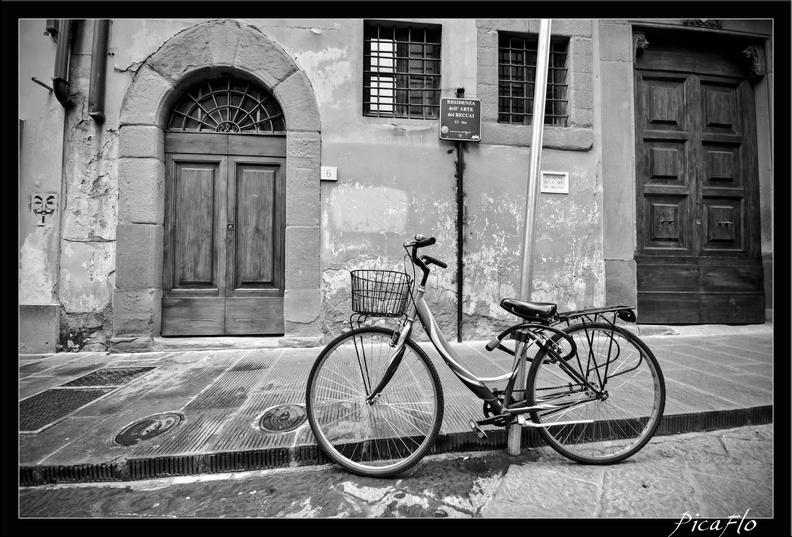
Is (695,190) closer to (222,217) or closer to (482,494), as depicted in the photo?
(482,494)

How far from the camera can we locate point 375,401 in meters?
1.90

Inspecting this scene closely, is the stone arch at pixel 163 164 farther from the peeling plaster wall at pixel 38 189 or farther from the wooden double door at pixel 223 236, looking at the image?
the peeling plaster wall at pixel 38 189


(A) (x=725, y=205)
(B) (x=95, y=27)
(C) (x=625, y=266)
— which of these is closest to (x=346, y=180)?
(B) (x=95, y=27)

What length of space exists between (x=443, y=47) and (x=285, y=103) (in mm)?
2249

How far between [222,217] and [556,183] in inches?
177

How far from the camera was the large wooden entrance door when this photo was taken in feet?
15.7

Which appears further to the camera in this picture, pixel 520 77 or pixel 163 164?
pixel 520 77

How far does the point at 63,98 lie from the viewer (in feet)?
13.2

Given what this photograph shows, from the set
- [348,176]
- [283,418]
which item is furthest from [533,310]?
[348,176]

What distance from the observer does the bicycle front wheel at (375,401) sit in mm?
1854

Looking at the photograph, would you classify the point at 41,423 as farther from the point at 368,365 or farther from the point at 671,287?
the point at 671,287

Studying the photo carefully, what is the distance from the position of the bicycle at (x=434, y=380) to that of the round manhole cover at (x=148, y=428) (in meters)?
1.09

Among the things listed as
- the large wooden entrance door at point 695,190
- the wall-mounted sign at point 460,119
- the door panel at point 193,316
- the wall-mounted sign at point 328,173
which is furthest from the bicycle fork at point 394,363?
the large wooden entrance door at point 695,190

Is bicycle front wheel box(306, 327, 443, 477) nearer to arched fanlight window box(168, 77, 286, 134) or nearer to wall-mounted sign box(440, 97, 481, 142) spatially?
wall-mounted sign box(440, 97, 481, 142)
